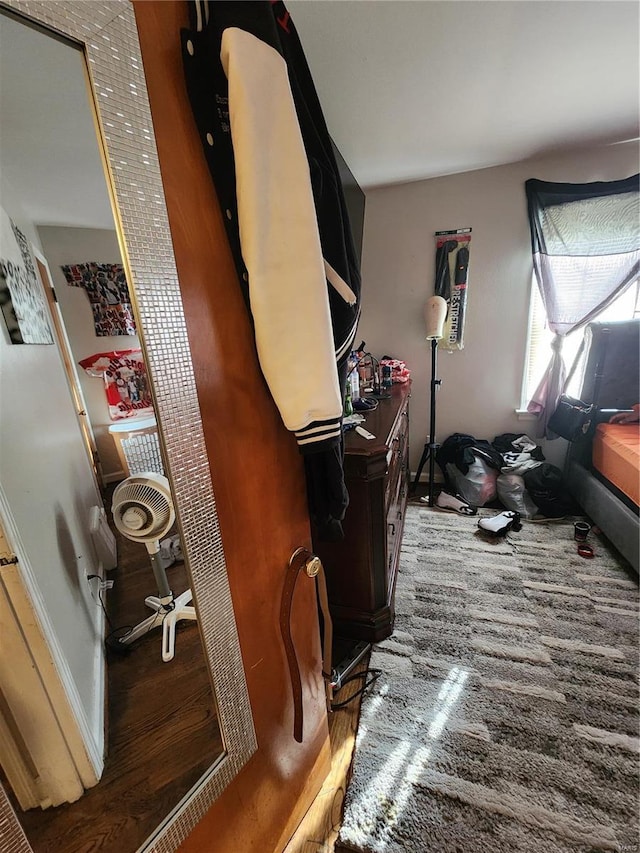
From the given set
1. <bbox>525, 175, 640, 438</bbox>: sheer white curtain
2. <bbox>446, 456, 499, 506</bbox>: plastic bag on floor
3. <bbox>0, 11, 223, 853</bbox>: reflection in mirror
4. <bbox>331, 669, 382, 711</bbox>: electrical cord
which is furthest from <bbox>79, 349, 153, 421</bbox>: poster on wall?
<bbox>525, 175, 640, 438</bbox>: sheer white curtain

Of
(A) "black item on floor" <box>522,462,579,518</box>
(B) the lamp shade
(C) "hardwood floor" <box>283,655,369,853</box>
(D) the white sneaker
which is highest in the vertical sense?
(B) the lamp shade

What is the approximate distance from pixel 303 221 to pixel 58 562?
26.0 inches

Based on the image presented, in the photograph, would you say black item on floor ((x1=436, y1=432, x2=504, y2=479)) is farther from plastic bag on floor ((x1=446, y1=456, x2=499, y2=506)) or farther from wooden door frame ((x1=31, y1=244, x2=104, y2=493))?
wooden door frame ((x1=31, y1=244, x2=104, y2=493))

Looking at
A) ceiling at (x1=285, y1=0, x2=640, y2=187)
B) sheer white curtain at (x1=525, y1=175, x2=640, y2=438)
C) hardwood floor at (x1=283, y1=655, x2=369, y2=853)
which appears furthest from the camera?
sheer white curtain at (x1=525, y1=175, x2=640, y2=438)

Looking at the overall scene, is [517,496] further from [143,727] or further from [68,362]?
[68,362]

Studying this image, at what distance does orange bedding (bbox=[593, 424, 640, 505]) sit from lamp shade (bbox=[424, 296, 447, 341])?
1214 mm

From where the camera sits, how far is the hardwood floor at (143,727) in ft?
1.79

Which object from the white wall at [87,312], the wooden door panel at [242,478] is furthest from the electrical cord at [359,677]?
the white wall at [87,312]

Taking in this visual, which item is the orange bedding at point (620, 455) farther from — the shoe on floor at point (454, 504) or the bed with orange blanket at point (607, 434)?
the shoe on floor at point (454, 504)

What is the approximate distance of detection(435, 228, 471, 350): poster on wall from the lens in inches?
98.7

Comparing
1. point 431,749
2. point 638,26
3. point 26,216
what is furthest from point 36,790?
point 638,26

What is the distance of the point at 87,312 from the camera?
0.52 metres

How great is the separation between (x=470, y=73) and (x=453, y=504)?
2332mm

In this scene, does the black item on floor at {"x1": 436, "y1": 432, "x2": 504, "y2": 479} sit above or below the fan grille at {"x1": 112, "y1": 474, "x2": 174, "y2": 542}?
below
